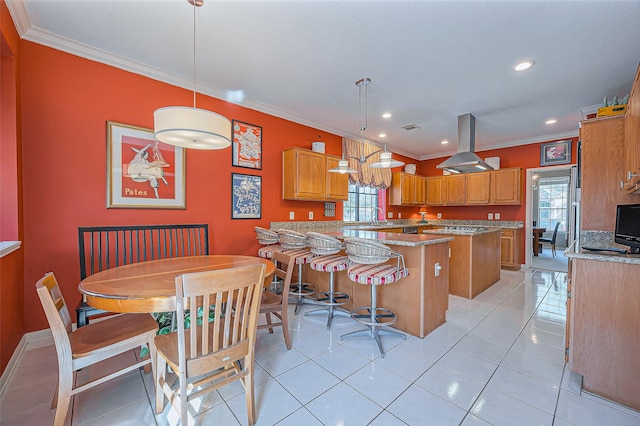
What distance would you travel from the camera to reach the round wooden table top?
141cm

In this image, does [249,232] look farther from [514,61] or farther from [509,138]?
[509,138]

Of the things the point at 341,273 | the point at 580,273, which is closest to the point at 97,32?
the point at 341,273

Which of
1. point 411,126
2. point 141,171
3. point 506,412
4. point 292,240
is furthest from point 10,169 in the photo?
point 411,126

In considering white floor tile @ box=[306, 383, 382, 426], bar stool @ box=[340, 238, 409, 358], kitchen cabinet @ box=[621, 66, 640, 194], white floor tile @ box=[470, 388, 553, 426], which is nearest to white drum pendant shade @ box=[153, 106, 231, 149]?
bar stool @ box=[340, 238, 409, 358]

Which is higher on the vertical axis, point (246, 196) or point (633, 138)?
point (633, 138)

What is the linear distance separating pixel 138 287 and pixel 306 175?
294cm

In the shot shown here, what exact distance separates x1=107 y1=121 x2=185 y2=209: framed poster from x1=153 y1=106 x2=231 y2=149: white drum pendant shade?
1129mm

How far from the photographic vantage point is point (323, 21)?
2148mm

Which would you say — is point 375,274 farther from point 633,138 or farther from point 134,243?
point 134,243

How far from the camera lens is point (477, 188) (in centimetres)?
599

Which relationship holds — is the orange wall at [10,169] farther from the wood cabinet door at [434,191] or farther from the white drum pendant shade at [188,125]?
the wood cabinet door at [434,191]

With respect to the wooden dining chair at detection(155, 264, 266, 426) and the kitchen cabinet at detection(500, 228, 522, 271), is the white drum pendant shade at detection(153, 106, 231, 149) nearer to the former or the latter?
the wooden dining chair at detection(155, 264, 266, 426)

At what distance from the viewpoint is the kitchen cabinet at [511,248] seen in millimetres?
5391

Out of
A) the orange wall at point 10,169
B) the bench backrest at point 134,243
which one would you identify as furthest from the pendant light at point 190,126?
the bench backrest at point 134,243
